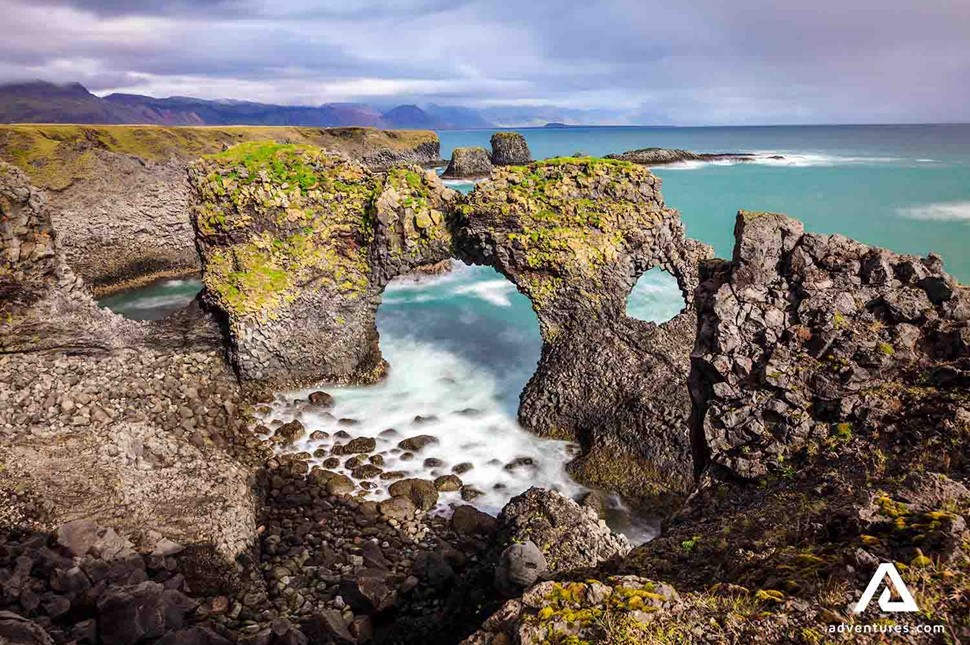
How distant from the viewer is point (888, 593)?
486 cm

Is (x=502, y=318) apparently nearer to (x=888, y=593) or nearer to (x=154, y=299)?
(x=154, y=299)

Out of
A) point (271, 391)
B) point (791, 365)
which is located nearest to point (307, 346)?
point (271, 391)

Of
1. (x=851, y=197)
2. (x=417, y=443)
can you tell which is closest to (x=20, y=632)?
(x=417, y=443)

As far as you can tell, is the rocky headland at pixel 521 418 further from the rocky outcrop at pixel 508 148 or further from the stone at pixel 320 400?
the rocky outcrop at pixel 508 148

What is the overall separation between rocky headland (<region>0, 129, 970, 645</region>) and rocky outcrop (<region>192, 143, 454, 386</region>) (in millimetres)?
121

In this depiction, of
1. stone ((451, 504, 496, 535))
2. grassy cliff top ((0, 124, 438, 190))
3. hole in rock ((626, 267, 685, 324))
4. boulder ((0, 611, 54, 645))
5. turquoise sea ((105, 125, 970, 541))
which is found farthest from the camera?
grassy cliff top ((0, 124, 438, 190))

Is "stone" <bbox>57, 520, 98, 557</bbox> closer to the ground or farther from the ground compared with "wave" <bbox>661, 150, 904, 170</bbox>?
closer to the ground

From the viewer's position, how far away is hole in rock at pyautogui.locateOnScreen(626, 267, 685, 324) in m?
38.7

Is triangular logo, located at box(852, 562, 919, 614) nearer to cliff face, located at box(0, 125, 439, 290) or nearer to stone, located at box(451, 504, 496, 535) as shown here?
stone, located at box(451, 504, 496, 535)

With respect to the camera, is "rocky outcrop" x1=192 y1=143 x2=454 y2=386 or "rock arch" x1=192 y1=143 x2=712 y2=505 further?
"rocky outcrop" x1=192 y1=143 x2=454 y2=386

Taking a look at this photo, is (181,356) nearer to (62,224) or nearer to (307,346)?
(307,346)

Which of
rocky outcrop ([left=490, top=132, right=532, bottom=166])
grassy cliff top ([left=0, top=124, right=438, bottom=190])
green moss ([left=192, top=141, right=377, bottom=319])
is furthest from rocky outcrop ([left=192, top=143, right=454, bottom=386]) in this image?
rocky outcrop ([left=490, top=132, right=532, bottom=166])

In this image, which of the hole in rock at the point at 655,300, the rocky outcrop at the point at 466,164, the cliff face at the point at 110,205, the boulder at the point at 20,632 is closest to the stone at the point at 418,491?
the boulder at the point at 20,632

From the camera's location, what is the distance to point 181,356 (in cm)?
2262
